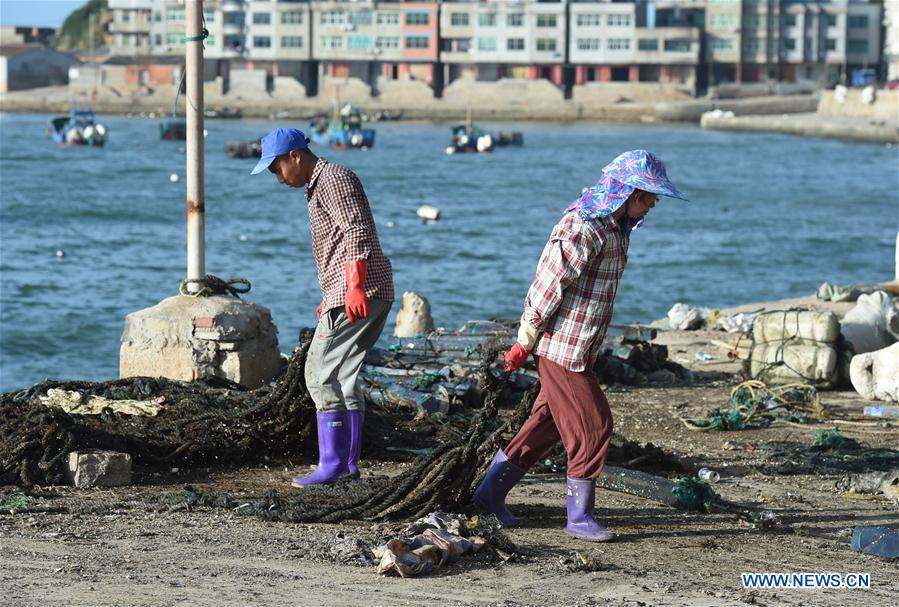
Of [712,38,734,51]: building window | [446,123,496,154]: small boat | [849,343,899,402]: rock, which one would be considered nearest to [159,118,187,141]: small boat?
[446,123,496,154]: small boat

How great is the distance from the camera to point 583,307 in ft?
20.1

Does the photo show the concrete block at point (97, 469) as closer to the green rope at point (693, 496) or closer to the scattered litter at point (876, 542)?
the green rope at point (693, 496)

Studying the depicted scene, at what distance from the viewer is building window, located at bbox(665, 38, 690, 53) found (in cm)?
11381

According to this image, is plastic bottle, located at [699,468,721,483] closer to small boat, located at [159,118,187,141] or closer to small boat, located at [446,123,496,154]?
small boat, located at [446,123,496,154]

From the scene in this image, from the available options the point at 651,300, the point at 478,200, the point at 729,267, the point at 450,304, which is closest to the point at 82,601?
the point at 450,304

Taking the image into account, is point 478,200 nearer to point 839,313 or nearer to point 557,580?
point 839,313

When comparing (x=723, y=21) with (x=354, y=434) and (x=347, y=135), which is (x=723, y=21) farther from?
(x=354, y=434)

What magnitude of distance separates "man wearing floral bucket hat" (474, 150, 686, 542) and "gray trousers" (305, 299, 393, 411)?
0.83 meters

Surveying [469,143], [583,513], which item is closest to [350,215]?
[583,513]

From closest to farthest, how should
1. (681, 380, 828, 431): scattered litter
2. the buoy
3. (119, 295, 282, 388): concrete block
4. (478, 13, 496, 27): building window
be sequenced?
(119, 295, 282, 388): concrete block, (681, 380, 828, 431): scattered litter, the buoy, (478, 13, 496, 27): building window

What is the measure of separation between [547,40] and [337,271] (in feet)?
360

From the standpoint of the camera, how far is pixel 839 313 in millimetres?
14477

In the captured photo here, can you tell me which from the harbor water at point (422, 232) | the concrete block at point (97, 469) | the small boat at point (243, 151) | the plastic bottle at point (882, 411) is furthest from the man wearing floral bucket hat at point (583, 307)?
the small boat at point (243, 151)

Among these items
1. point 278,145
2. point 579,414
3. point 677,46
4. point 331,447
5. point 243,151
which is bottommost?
point 331,447
